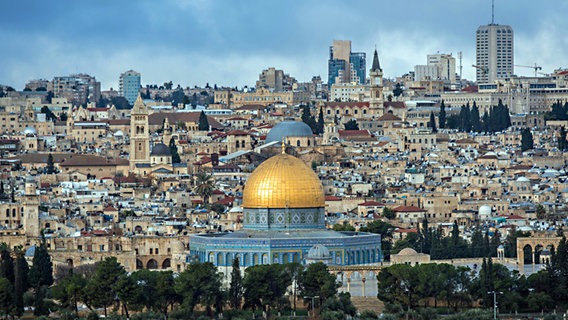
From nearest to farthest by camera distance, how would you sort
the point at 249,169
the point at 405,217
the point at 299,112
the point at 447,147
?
1. the point at 405,217
2. the point at 249,169
3. the point at 447,147
4. the point at 299,112

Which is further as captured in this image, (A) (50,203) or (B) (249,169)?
(B) (249,169)

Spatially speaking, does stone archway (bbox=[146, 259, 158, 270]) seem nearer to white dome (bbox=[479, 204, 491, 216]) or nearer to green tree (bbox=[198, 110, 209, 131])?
white dome (bbox=[479, 204, 491, 216])

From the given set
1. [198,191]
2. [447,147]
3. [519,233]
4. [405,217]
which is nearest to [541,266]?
[519,233]

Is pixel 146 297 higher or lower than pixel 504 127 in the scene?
lower

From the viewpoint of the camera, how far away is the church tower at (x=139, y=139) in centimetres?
12307

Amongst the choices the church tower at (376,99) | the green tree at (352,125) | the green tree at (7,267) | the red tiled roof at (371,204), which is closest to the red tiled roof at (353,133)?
the green tree at (352,125)

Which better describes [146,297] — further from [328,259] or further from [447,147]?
[447,147]

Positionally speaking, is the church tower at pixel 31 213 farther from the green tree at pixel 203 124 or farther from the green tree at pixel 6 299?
the green tree at pixel 203 124

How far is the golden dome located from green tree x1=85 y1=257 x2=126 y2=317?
9.33m

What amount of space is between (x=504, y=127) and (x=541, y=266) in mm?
60019

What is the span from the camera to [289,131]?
129m

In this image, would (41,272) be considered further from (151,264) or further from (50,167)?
(50,167)

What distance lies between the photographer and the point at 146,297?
7250cm

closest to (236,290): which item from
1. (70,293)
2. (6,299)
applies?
(70,293)
